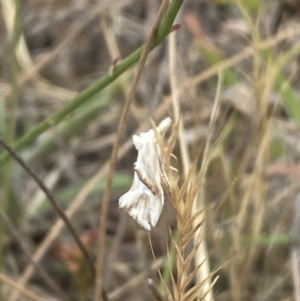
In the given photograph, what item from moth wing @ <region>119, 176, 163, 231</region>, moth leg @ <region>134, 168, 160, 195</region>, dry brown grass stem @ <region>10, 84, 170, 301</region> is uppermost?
moth leg @ <region>134, 168, 160, 195</region>

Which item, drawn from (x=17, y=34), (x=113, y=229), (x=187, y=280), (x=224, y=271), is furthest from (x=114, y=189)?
(x=187, y=280)

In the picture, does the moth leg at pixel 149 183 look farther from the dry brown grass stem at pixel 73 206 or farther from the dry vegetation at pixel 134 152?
the dry brown grass stem at pixel 73 206

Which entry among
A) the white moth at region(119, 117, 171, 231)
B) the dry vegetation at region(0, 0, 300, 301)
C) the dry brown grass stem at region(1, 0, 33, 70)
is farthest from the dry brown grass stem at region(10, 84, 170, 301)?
the white moth at region(119, 117, 171, 231)

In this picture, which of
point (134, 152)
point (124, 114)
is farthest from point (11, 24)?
point (124, 114)

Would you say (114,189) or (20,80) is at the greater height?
(20,80)

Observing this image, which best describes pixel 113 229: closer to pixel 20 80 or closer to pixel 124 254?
pixel 124 254

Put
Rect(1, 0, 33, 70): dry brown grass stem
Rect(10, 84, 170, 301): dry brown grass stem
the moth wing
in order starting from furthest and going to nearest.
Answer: Rect(1, 0, 33, 70): dry brown grass stem → Rect(10, 84, 170, 301): dry brown grass stem → the moth wing

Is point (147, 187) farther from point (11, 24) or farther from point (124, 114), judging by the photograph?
point (11, 24)

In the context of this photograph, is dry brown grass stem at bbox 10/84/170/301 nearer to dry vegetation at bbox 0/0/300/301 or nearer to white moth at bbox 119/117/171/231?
dry vegetation at bbox 0/0/300/301
